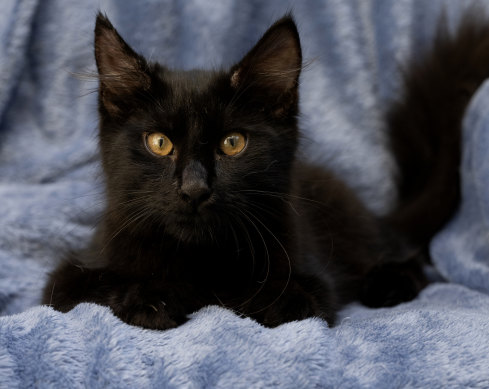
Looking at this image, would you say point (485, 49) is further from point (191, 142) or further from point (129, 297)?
point (129, 297)

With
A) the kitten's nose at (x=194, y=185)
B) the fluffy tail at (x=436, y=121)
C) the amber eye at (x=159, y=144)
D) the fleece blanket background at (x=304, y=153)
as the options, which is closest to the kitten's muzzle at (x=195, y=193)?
the kitten's nose at (x=194, y=185)

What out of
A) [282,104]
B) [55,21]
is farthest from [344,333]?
[55,21]

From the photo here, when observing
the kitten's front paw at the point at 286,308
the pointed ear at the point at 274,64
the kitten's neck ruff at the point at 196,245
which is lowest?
the kitten's front paw at the point at 286,308

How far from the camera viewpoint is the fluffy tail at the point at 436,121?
2.16 meters

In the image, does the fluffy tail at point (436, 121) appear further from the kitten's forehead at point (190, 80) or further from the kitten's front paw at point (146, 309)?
the kitten's front paw at point (146, 309)

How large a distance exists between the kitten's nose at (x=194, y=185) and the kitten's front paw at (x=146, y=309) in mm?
250

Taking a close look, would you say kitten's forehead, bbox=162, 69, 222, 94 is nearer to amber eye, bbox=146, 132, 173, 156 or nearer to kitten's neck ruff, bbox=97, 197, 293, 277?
amber eye, bbox=146, 132, 173, 156

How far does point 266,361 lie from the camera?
1142 mm

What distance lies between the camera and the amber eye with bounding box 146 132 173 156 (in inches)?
52.9

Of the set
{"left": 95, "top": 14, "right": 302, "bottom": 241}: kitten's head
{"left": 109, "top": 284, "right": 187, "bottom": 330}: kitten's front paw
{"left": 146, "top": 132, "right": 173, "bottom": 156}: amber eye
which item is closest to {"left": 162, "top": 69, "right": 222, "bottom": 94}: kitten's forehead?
{"left": 95, "top": 14, "right": 302, "bottom": 241}: kitten's head

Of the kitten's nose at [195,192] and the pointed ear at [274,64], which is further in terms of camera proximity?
the pointed ear at [274,64]

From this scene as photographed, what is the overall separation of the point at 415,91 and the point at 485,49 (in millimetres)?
295

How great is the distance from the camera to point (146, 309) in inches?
50.4

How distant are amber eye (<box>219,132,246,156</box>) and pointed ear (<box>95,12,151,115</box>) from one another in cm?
24
